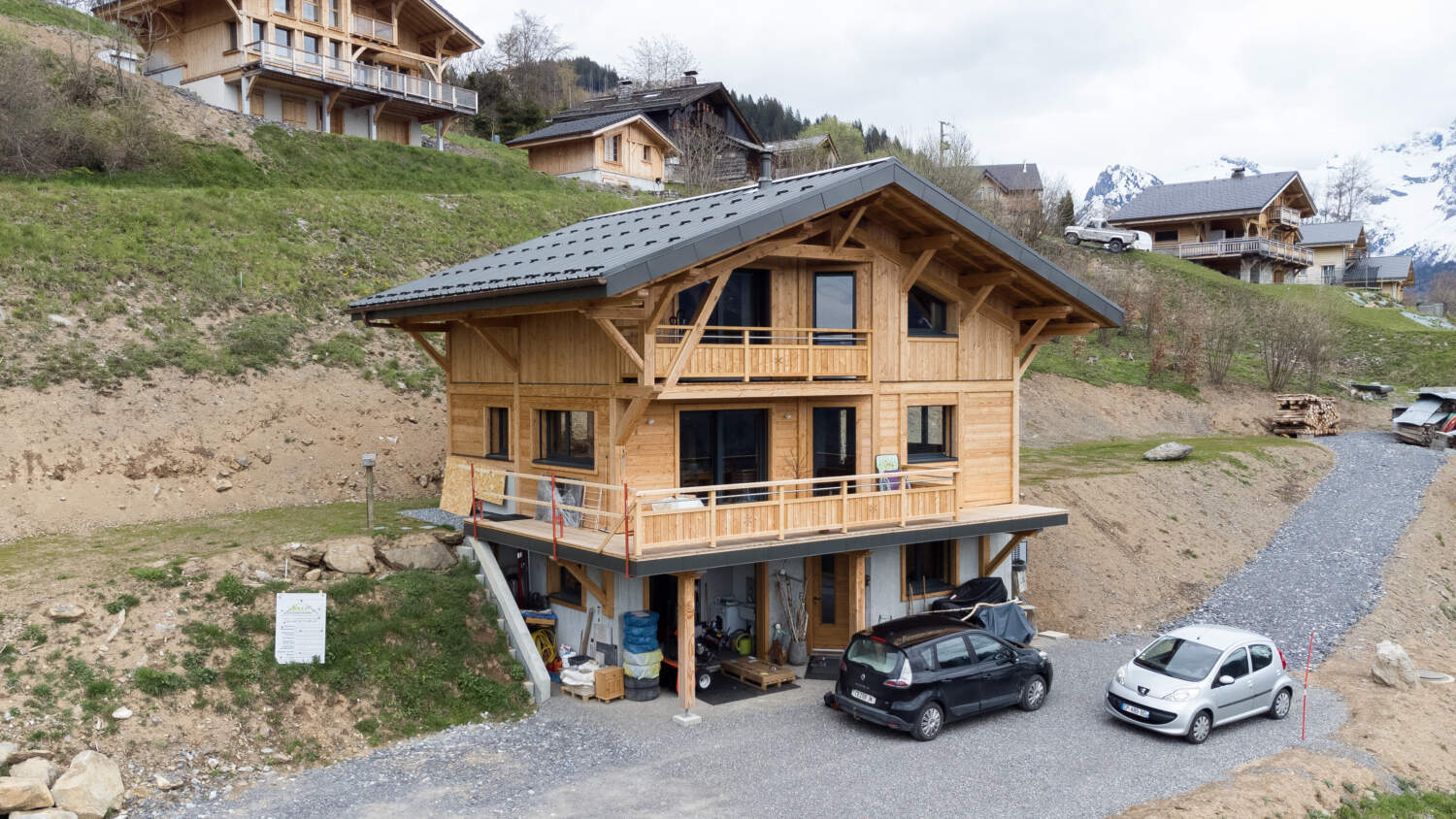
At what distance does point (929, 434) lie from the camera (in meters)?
22.1

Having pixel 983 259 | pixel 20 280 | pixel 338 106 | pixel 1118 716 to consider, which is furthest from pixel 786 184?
pixel 338 106

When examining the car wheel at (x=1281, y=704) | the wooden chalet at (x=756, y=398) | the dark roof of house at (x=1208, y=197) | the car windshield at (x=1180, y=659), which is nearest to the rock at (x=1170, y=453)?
the wooden chalet at (x=756, y=398)

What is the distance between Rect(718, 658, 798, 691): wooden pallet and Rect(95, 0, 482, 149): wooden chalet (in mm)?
37238

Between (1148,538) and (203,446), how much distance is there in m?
24.3

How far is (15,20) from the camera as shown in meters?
44.9

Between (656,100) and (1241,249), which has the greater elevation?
(656,100)

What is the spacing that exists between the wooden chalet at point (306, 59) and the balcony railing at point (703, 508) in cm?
3312

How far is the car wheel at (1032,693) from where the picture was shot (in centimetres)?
1762

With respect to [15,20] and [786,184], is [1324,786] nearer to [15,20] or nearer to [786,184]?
[786,184]

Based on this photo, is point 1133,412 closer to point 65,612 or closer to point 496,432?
point 496,432

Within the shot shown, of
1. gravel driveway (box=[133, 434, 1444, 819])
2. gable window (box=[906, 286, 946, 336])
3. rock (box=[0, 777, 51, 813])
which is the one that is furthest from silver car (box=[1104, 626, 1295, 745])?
rock (box=[0, 777, 51, 813])

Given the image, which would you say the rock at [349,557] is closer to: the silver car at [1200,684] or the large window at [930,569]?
the large window at [930,569]

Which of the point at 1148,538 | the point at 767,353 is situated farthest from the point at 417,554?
the point at 1148,538

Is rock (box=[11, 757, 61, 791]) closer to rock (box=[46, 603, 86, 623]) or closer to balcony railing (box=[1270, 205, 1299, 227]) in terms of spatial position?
rock (box=[46, 603, 86, 623])
